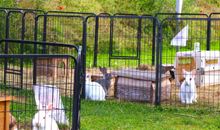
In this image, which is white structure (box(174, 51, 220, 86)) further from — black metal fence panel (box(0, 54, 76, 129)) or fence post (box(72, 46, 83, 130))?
fence post (box(72, 46, 83, 130))

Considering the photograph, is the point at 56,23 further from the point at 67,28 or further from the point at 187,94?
the point at 187,94

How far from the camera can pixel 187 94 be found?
11.4m

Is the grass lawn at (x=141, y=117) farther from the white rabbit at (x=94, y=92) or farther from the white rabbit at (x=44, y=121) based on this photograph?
the white rabbit at (x=44, y=121)

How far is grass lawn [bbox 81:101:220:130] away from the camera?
946 cm

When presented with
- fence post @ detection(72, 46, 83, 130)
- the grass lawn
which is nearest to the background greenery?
the grass lawn

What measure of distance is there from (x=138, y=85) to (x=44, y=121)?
13.7 feet

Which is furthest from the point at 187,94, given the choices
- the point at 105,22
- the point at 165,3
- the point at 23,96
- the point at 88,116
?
the point at 165,3

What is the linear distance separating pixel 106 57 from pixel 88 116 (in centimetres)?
557

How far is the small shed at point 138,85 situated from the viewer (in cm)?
1145

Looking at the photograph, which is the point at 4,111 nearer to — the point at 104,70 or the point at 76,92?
the point at 76,92

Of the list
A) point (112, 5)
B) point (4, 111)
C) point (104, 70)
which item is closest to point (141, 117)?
point (104, 70)

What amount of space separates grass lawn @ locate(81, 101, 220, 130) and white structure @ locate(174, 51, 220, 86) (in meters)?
2.01

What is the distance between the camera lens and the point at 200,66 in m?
12.9

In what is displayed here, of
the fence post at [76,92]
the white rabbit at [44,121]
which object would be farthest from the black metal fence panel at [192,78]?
the fence post at [76,92]
